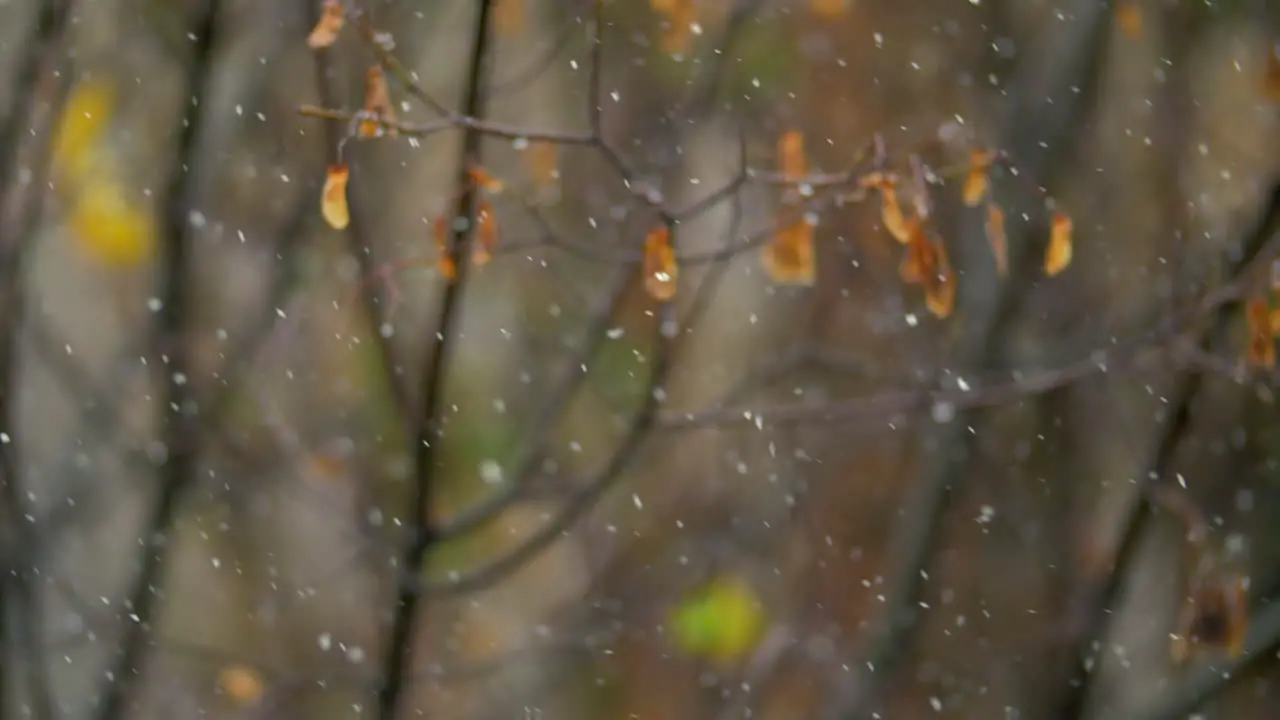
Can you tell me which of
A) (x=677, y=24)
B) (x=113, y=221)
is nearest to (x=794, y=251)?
(x=677, y=24)

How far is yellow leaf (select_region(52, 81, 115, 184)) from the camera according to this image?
3.14 meters

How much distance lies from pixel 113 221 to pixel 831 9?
2320 mm

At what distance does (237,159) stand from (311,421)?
39.9 inches

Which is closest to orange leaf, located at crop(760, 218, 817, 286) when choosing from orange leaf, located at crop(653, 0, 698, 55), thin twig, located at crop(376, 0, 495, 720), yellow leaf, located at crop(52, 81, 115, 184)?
thin twig, located at crop(376, 0, 495, 720)

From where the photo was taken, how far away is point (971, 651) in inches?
159

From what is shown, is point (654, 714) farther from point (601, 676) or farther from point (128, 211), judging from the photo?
point (128, 211)

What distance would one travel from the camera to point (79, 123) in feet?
10.7

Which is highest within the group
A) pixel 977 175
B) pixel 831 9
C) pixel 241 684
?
pixel 977 175

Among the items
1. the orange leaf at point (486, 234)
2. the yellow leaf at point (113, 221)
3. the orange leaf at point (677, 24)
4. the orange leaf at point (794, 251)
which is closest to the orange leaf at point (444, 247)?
the orange leaf at point (486, 234)

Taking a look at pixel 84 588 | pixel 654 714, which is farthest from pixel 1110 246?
pixel 84 588

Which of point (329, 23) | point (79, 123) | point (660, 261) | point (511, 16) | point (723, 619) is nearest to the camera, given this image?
point (329, 23)

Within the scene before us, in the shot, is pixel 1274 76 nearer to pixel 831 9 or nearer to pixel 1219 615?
pixel 1219 615

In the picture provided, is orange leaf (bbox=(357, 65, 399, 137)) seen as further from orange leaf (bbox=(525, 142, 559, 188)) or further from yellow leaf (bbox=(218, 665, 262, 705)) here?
yellow leaf (bbox=(218, 665, 262, 705))

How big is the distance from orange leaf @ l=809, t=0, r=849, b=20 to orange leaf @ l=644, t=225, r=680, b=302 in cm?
246
